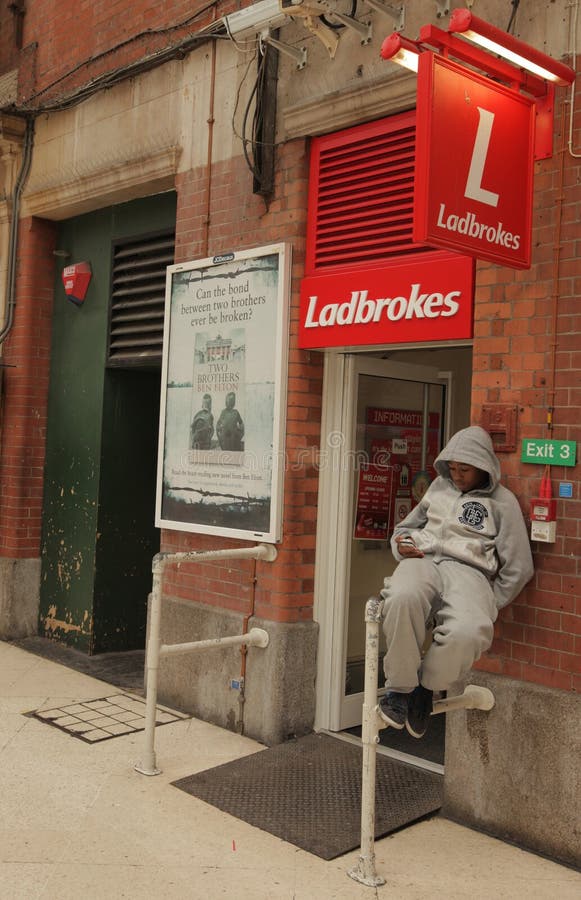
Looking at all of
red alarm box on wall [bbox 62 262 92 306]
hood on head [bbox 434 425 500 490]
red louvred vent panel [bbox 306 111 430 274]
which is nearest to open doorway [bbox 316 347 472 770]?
red louvred vent panel [bbox 306 111 430 274]

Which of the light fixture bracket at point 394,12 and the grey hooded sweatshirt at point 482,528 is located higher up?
the light fixture bracket at point 394,12

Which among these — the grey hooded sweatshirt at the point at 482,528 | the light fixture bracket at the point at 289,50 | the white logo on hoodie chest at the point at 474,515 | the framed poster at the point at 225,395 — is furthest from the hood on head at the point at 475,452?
the light fixture bracket at the point at 289,50

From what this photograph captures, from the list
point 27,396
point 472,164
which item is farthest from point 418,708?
point 27,396

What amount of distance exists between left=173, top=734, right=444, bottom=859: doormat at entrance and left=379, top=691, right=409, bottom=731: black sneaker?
72cm

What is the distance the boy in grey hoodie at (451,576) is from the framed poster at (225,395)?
4.88ft

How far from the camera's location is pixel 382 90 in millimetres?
4953

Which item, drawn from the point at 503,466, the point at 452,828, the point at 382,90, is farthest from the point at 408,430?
the point at 452,828

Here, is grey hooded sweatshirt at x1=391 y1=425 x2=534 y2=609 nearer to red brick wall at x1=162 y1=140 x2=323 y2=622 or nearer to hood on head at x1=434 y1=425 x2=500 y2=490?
hood on head at x1=434 y1=425 x2=500 y2=490

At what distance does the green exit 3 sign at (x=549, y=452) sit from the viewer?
4.01 meters

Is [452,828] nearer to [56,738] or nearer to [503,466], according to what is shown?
[503,466]

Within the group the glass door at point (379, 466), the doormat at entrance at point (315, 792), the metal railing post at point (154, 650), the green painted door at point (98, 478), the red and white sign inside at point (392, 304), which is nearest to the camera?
the doormat at entrance at point (315, 792)

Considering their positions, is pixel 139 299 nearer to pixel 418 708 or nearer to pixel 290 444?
pixel 290 444

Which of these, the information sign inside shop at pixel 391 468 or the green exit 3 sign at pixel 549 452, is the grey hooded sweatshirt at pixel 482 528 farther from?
the information sign inside shop at pixel 391 468

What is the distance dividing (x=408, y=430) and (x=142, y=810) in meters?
2.97
